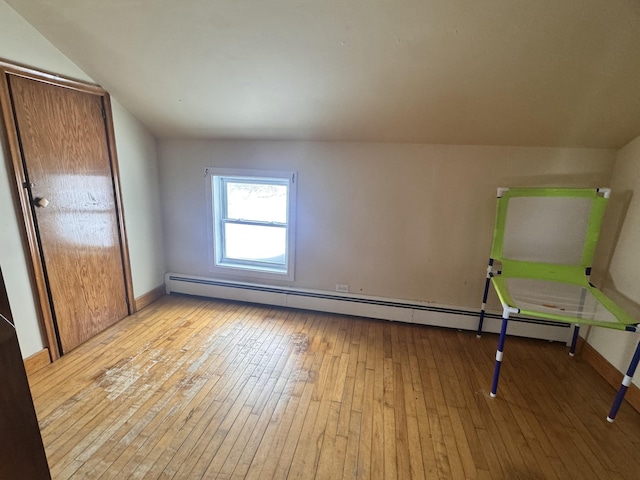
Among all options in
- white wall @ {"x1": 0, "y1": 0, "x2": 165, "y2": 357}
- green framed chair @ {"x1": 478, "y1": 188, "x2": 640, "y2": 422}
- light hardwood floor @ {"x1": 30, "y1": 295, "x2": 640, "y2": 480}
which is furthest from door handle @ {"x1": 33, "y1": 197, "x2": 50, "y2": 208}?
green framed chair @ {"x1": 478, "y1": 188, "x2": 640, "y2": 422}

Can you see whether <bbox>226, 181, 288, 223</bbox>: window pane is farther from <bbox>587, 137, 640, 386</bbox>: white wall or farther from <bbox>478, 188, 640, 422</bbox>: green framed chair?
<bbox>587, 137, 640, 386</bbox>: white wall

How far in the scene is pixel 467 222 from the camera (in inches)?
96.9

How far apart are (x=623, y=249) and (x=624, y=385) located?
0.86 meters

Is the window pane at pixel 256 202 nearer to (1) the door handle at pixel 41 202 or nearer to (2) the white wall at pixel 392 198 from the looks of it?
(2) the white wall at pixel 392 198

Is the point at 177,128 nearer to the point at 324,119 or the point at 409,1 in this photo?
the point at 324,119

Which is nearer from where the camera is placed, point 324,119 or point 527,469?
point 527,469

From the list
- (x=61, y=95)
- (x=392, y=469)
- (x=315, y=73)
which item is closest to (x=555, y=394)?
(x=392, y=469)

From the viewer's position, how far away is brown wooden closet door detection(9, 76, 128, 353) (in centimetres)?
186

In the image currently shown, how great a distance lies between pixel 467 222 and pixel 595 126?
0.94 metres

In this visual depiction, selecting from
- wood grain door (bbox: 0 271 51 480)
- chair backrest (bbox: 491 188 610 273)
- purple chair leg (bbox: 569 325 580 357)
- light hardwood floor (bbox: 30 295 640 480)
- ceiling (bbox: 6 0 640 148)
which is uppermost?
ceiling (bbox: 6 0 640 148)

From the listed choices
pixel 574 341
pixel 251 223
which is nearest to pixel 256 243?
pixel 251 223

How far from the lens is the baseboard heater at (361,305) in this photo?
8.13 feet

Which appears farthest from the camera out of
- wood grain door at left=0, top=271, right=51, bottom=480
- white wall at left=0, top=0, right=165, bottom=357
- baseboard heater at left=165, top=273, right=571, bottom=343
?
baseboard heater at left=165, top=273, right=571, bottom=343

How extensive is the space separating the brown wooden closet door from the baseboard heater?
2.46 ft
